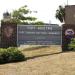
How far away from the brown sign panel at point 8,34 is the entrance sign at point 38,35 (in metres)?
0.34

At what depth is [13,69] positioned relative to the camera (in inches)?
680

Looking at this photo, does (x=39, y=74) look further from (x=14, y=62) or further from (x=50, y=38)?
(x=50, y=38)

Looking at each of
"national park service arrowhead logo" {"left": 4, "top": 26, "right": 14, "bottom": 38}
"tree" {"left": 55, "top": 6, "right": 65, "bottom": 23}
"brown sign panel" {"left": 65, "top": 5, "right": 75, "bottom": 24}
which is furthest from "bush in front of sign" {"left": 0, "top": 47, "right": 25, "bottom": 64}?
"tree" {"left": 55, "top": 6, "right": 65, "bottom": 23}

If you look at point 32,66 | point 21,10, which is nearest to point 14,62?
point 32,66

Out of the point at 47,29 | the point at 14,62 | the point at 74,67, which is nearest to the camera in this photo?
the point at 74,67

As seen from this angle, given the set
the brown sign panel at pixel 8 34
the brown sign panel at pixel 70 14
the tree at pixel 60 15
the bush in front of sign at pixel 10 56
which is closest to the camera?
the bush in front of sign at pixel 10 56

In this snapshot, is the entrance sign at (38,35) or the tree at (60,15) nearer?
the entrance sign at (38,35)

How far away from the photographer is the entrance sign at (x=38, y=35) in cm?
3031

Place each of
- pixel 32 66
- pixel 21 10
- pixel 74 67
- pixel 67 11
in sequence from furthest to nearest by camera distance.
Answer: pixel 67 11
pixel 21 10
pixel 32 66
pixel 74 67

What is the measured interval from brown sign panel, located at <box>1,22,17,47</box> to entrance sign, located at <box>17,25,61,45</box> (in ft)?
1.10

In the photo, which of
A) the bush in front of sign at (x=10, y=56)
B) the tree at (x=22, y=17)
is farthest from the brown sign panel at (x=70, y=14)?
the bush in front of sign at (x=10, y=56)

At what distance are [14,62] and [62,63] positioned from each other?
151 inches

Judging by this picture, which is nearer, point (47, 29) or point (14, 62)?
point (14, 62)

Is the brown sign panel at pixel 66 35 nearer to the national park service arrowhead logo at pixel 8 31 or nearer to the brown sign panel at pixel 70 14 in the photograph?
the national park service arrowhead logo at pixel 8 31
